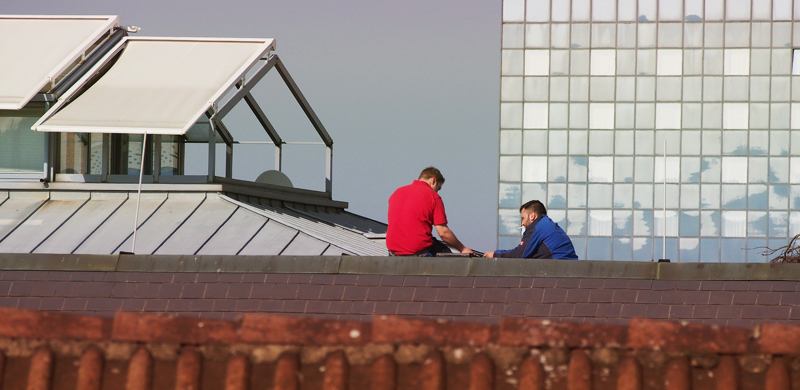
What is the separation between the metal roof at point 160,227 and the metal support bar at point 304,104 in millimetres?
3293

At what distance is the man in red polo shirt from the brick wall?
662mm

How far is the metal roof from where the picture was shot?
50.6 feet

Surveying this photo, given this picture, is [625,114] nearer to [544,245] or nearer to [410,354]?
[544,245]

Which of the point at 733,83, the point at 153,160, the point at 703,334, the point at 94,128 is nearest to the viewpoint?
the point at 703,334

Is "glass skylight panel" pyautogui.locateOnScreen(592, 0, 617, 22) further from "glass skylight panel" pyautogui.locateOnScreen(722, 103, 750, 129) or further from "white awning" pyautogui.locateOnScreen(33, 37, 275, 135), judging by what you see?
"white awning" pyautogui.locateOnScreen(33, 37, 275, 135)

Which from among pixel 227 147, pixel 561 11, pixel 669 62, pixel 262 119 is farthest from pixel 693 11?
pixel 227 147

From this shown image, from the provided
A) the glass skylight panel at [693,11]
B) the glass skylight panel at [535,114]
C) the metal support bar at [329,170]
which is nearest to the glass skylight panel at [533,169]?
the glass skylight panel at [535,114]

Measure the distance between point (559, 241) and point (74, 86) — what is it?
10.4 meters


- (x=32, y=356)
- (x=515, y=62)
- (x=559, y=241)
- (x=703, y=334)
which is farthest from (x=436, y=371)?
(x=515, y=62)

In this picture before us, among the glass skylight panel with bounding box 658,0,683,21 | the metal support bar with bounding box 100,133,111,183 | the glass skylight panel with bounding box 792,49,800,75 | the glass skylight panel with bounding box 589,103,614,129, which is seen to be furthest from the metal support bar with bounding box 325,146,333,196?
the glass skylight panel with bounding box 792,49,800,75

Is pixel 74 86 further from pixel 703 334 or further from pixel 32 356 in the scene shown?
pixel 703 334

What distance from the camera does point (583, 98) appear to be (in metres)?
45.4

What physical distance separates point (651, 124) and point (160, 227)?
32164mm

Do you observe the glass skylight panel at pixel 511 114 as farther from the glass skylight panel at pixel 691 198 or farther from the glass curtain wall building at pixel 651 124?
the glass skylight panel at pixel 691 198
